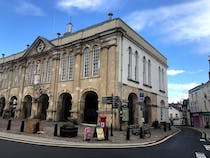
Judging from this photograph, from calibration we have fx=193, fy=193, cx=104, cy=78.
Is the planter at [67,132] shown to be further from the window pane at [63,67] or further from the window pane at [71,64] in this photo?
the window pane at [63,67]

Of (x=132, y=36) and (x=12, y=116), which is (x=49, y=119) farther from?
(x=132, y=36)

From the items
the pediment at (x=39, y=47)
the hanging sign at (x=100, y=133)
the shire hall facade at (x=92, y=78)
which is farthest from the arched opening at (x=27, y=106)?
the hanging sign at (x=100, y=133)

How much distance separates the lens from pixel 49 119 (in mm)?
25984

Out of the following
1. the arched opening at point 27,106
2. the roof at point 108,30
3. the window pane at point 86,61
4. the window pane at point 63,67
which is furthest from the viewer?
the arched opening at point 27,106

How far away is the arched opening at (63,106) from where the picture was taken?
85.5ft

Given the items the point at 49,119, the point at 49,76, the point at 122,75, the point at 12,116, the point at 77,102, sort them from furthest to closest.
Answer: the point at 12,116 < the point at 49,76 < the point at 49,119 < the point at 77,102 < the point at 122,75

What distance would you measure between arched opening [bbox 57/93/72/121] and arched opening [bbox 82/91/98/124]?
2955mm

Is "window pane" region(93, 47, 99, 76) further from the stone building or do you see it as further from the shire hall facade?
the stone building

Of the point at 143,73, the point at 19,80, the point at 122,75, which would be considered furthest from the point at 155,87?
the point at 19,80

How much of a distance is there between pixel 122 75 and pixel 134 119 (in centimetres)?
610

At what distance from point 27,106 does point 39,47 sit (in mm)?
9902

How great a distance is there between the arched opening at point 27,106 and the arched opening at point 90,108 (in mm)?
11336

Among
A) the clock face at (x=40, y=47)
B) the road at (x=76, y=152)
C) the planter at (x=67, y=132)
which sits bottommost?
the road at (x=76, y=152)

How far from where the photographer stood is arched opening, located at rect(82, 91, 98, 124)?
24528mm
